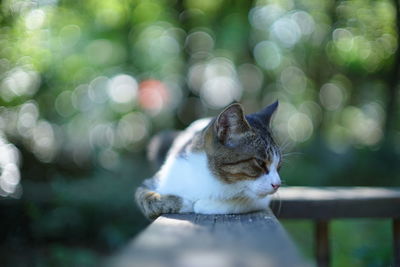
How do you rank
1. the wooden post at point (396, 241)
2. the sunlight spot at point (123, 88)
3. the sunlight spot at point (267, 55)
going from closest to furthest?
the wooden post at point (396, 241) → the sunlight spot at point (123, 88) → the sunlight spot at point (267, 55)

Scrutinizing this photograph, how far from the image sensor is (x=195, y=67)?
7.77m

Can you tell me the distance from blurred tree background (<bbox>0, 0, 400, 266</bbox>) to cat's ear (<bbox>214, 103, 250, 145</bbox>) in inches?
A: 92.7

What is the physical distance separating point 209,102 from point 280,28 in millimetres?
1797

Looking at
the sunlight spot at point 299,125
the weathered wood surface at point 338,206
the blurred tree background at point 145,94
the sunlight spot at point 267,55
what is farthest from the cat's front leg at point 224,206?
the sunlight spot at point 299,125

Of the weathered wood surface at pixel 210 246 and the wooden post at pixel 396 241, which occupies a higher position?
the weathered wood surface at pixel 210 246

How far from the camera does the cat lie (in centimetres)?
221

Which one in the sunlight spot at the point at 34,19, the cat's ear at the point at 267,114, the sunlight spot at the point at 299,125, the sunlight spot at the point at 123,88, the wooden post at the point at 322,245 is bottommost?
the sunlight spot at the point at 299,125

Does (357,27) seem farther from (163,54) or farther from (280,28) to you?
(163,54)

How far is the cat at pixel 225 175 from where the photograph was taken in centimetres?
221

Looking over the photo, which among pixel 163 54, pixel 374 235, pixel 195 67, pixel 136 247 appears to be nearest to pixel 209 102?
pixel 195 67

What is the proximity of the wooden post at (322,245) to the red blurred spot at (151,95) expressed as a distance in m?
3.66

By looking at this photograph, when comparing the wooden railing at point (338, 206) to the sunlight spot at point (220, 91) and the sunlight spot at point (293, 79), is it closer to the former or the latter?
the sunlight spot at point (220, 91)

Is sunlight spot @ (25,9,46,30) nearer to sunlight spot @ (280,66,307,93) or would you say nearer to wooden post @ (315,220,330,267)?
wooden post @ (315,220,330,267)

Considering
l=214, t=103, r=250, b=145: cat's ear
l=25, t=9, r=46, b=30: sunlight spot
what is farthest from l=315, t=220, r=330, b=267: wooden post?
l=25, t=9, r=46, b=30: sunlight spot
